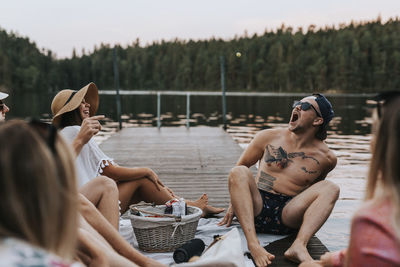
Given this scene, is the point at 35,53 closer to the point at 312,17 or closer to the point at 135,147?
the point at 312,17

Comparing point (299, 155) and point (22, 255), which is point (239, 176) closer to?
point (299, 155)

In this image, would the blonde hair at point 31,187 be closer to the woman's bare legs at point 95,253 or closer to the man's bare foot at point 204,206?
the woman's bare legs at point 95,253

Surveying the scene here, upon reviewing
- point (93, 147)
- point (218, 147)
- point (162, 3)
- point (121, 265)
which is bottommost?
point (218, 147)

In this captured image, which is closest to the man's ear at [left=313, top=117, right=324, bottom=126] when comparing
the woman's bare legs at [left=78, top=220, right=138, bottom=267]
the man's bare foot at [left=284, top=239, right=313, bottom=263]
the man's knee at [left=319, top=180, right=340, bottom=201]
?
the man's knee at [left=319, top=180, right=340, bottom=201]

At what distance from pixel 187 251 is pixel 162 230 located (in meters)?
0.28

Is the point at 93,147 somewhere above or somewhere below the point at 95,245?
above

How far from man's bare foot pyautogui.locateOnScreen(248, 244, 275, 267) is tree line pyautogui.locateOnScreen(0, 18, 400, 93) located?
83065 mm

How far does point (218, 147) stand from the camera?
9859 millimetres

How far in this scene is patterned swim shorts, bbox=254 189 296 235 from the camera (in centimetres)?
343

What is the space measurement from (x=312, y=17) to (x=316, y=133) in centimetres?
11528

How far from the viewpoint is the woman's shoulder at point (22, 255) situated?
0.91m

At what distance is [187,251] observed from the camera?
2906 millimetres

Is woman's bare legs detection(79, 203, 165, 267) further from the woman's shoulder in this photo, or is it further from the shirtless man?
the woman's shoulder

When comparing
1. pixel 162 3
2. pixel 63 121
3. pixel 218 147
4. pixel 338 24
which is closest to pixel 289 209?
pixel 63 121
